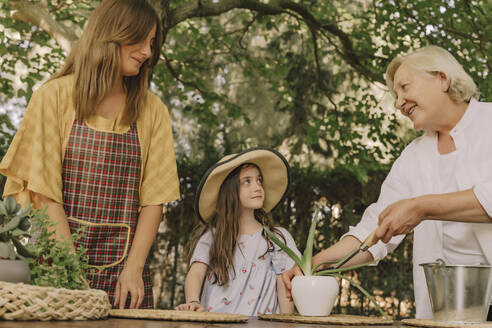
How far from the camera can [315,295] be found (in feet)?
6.26

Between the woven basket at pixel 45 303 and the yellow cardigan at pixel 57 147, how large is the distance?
851 mm

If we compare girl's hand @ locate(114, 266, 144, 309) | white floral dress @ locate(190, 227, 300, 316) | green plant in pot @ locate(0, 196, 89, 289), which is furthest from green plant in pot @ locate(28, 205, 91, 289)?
white floral dress @ locate(190, 227, 300, 316)

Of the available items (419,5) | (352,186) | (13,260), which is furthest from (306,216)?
(13,260)

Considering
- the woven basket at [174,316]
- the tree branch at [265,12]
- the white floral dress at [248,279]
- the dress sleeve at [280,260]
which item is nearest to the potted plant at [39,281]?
the woven basket at [174,316]

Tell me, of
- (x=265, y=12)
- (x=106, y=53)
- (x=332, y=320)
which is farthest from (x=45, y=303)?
(x=265, y=12)

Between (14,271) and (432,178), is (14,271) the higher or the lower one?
the lower one

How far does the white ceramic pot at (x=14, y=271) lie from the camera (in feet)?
4.29

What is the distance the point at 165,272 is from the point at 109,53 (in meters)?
4.49

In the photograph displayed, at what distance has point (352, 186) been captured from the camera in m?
6.85

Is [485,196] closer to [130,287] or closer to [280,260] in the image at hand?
[130,287]

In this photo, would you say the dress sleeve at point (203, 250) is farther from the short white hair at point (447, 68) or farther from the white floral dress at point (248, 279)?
the short white hair at point (447, 68)

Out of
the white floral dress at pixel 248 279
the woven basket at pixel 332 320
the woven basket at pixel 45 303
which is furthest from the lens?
the white floral dress at pixel 248 279

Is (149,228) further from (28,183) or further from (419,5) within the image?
(419,5)

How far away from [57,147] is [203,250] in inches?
54.2
